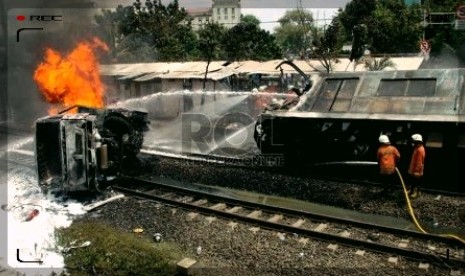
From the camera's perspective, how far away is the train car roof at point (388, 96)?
35.2 feet

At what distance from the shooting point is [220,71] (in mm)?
31312

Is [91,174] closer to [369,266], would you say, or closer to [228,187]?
[228,187]

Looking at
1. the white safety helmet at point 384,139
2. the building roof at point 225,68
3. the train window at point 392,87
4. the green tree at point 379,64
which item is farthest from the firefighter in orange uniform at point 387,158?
the green tree at point 379,64

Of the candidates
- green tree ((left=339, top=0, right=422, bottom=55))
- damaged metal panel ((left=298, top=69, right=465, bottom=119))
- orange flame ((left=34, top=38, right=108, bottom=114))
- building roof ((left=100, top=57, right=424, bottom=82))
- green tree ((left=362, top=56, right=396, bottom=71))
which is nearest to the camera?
damaged metal panel ((left=298, top=69, right=465, bottom=119))

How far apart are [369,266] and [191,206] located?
4.37 meters

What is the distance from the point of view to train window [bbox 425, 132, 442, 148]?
10.6m

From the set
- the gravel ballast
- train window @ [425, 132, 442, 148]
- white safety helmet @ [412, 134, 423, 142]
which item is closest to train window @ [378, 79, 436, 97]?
train window @ [425, 132, 442, 148]

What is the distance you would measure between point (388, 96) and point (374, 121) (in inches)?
39.5

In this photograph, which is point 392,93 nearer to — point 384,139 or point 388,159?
point 384,139

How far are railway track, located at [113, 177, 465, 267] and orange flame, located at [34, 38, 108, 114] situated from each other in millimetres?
7552

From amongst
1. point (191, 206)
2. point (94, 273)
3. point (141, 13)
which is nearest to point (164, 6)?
point (141, 13)

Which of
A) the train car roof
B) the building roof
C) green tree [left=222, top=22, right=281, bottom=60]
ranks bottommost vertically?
the train car roof

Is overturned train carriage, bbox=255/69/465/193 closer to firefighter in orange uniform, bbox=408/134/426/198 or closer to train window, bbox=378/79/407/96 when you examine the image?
train window, bbox=378/79/407/96

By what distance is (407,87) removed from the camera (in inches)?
453
